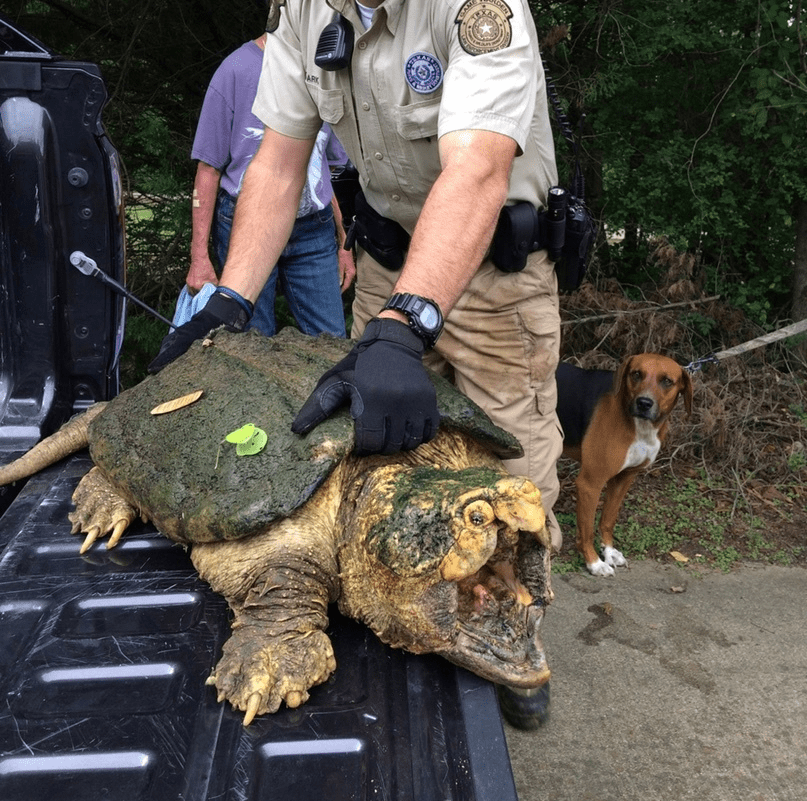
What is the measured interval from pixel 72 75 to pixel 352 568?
4.90 ft

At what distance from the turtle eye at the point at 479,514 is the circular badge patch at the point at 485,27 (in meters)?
1.00

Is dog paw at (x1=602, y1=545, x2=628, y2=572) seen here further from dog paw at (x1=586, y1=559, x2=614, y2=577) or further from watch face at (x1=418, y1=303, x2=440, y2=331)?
watch face at (x1=418, y1=303, x2=440, y2=331)

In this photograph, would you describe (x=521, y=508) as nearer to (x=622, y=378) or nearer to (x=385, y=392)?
(x=385, y=392)

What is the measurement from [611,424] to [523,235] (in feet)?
4.69

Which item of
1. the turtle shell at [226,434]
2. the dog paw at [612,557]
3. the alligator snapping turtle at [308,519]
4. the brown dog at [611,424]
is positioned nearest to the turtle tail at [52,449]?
the alligator snapping turtle at [308,519]

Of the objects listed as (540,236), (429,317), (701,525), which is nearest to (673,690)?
(701,525)

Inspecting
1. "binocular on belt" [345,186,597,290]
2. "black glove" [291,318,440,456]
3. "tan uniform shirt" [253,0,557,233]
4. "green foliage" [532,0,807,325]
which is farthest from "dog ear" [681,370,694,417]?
"black glove" [291,318,440,456]

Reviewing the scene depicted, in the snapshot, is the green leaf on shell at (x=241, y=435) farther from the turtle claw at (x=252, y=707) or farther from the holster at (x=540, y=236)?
the holster at (x=540, y=236)

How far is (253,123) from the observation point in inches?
124

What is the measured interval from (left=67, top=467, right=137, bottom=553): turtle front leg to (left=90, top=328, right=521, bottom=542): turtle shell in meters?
0.03

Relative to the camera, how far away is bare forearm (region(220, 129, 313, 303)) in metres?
2.19

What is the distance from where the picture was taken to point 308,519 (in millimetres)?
Answer: 1593

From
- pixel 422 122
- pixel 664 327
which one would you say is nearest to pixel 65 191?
pixel 422 122

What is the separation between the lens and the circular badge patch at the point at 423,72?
1.86 meters
